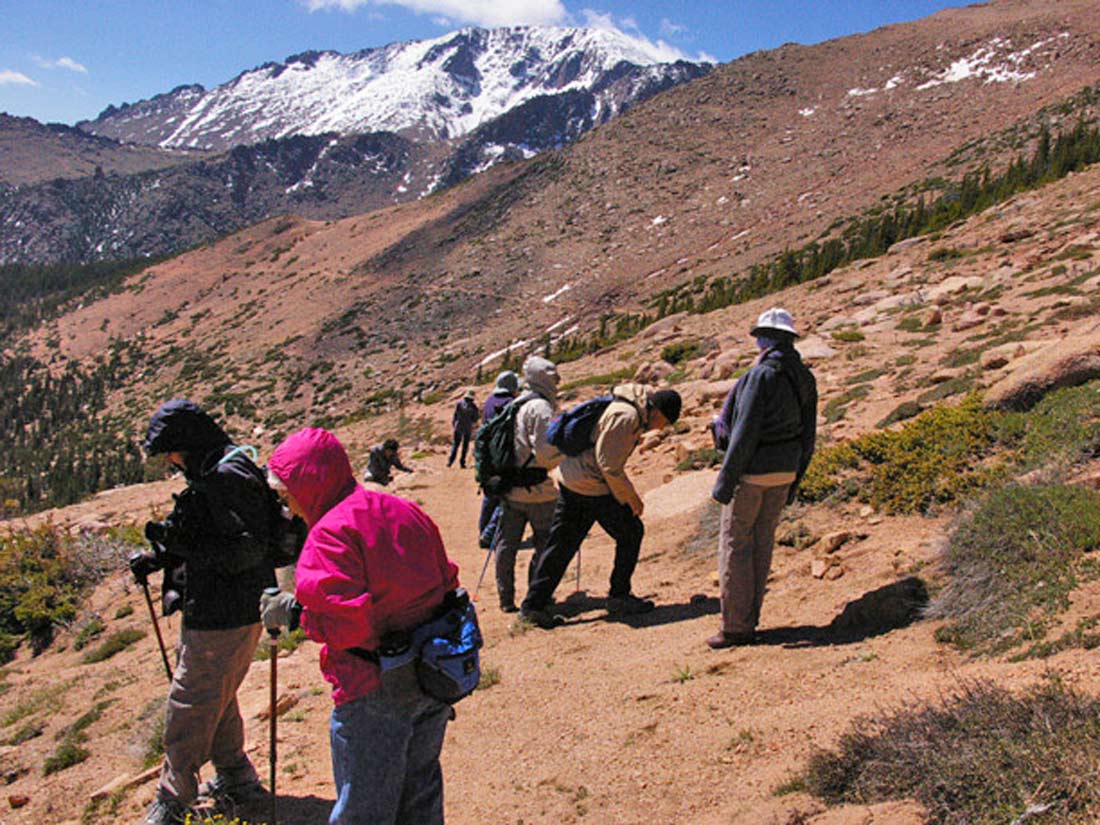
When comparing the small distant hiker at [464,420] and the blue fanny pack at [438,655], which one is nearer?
the blue fanny pack at [438,655]

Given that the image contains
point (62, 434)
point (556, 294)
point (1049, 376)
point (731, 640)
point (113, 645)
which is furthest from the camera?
point (62, 434)

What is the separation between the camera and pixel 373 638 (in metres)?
2.86

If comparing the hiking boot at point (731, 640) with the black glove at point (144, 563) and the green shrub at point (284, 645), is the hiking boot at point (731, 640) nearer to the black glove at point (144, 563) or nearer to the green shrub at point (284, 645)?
the black glove at point (144, 563)

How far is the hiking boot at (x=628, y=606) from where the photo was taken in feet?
20.6

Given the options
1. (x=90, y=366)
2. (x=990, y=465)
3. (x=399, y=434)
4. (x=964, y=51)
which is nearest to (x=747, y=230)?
(x=964, y=51)

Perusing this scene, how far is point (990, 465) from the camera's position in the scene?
636cm

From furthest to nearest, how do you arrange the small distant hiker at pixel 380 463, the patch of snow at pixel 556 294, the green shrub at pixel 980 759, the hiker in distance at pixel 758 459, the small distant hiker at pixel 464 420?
the patch of snow at pixel 556 294 → the small distant hiker at pixel 464 420 → the small distant hiker at pixel 380 463 → the hiker in distance at pixel 758 459 → the green shrub at pixel 980 759

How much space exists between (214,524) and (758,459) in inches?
122

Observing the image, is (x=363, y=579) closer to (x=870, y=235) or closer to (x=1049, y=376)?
(x=1049, y=376)

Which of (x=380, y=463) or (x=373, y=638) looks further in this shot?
(x=380, y=463)

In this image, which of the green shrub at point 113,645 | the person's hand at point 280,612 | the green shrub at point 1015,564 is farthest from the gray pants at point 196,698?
the green shrub at point 113,645

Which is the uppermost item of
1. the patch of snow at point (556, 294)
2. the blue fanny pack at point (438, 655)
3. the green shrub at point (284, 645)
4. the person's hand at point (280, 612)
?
the patch of snow at point (556, 294)

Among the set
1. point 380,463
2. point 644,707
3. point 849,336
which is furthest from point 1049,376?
point 380,463

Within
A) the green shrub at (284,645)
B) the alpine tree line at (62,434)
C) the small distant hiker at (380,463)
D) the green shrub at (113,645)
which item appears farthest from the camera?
the alpine tree line at (62,434)
